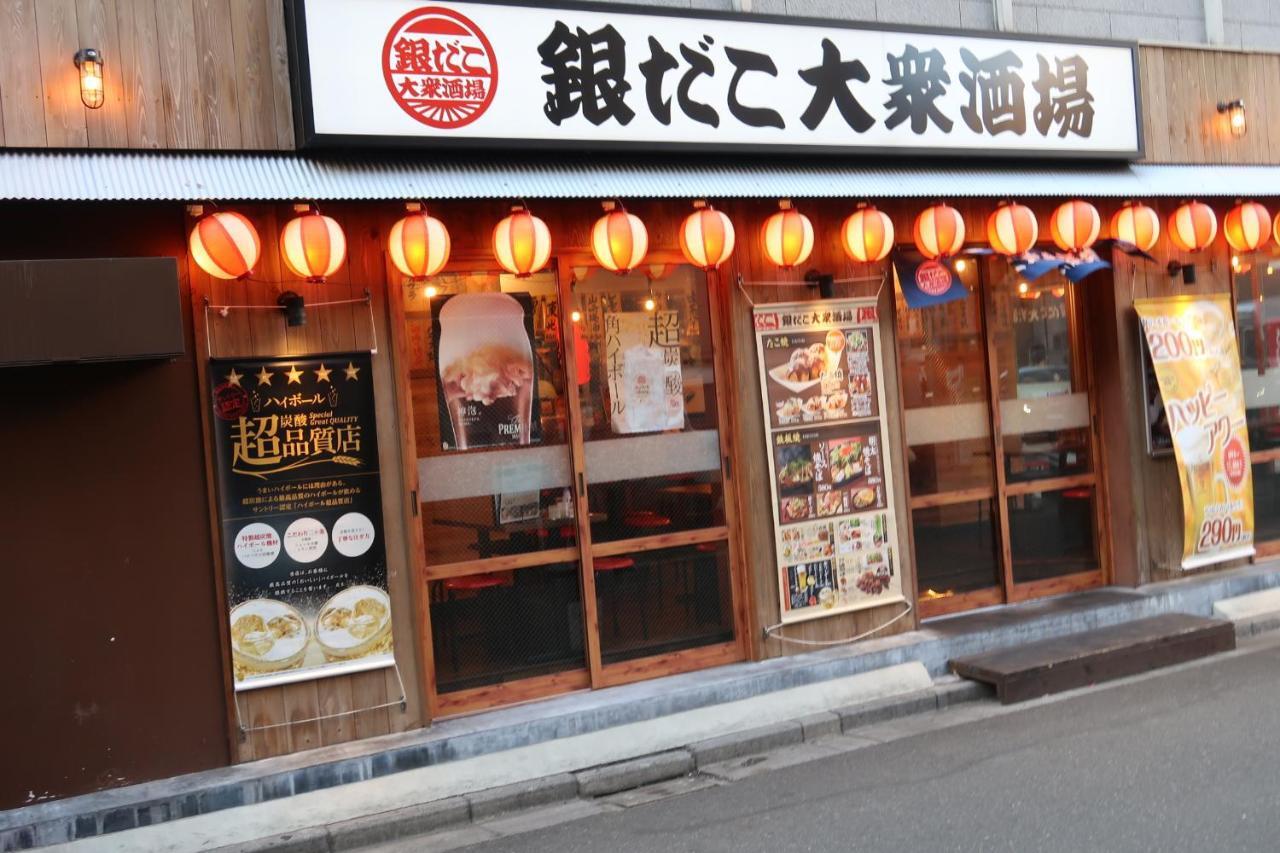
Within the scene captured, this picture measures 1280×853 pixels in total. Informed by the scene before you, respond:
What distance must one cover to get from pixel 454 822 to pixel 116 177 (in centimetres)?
448

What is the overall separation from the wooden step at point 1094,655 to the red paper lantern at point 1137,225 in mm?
3381

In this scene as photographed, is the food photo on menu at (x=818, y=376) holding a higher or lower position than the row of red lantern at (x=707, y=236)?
lower

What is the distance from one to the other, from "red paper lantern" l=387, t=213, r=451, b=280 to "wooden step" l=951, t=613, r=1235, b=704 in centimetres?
527

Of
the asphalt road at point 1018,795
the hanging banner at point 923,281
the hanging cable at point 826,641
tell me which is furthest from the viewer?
the hanging banner at point 923,281

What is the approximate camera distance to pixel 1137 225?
431 inches

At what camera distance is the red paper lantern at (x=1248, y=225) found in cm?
1167

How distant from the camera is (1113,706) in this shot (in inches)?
358

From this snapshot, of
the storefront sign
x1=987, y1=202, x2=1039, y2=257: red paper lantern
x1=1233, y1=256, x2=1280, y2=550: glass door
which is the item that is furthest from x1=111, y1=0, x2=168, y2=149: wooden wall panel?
x1=1233, y1=256, x2=1280, y2=550: glass door

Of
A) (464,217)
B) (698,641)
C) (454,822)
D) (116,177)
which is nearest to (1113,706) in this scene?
(698,641)

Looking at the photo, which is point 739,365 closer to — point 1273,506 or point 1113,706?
point 1113,706

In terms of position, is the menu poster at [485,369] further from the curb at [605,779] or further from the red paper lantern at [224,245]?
the curb at [605,779]

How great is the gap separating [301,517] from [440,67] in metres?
3.21

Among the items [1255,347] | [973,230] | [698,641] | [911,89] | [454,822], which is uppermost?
[911,89]

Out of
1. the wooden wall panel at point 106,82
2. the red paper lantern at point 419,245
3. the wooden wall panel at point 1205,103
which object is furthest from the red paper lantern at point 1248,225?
the wooden wall panel at point 106,82
